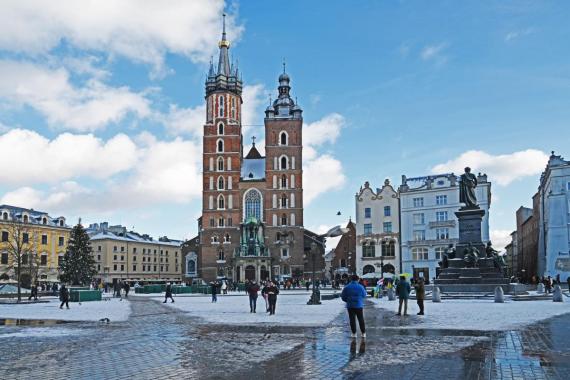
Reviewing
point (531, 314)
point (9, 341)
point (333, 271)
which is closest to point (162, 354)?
point (9, 341)

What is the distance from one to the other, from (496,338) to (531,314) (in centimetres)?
802

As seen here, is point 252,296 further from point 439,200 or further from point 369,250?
point 369,250

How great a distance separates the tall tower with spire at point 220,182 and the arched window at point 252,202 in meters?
1.42

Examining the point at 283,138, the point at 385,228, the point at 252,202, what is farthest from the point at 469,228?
the point at 252,202

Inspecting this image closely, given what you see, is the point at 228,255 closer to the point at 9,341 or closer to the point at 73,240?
the point at 73,240

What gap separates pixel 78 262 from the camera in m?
66.4

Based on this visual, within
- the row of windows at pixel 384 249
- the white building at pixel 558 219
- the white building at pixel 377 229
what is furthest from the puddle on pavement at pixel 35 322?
the row of windows at pixel 384 249

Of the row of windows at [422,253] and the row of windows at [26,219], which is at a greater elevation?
the row of windows at [26,219]

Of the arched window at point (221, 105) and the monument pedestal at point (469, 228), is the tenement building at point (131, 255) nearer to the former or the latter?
the arched window at point (221, 105)

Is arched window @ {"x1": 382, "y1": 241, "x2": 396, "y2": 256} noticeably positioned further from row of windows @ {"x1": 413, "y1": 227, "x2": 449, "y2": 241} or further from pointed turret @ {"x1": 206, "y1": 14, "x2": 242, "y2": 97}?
pointed turret @ {"x1": 206, "y1": 14, "x2": 242, "y2": 97}

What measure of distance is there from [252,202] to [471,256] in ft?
208

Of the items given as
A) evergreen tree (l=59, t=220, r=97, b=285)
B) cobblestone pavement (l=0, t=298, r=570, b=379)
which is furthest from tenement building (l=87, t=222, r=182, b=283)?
cobblestone pavement (l=0, t=298, r=570, b=379)

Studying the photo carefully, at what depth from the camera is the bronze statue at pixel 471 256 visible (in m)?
33.0

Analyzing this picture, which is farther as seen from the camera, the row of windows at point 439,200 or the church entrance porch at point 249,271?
the church entrance porch at point 249,271
